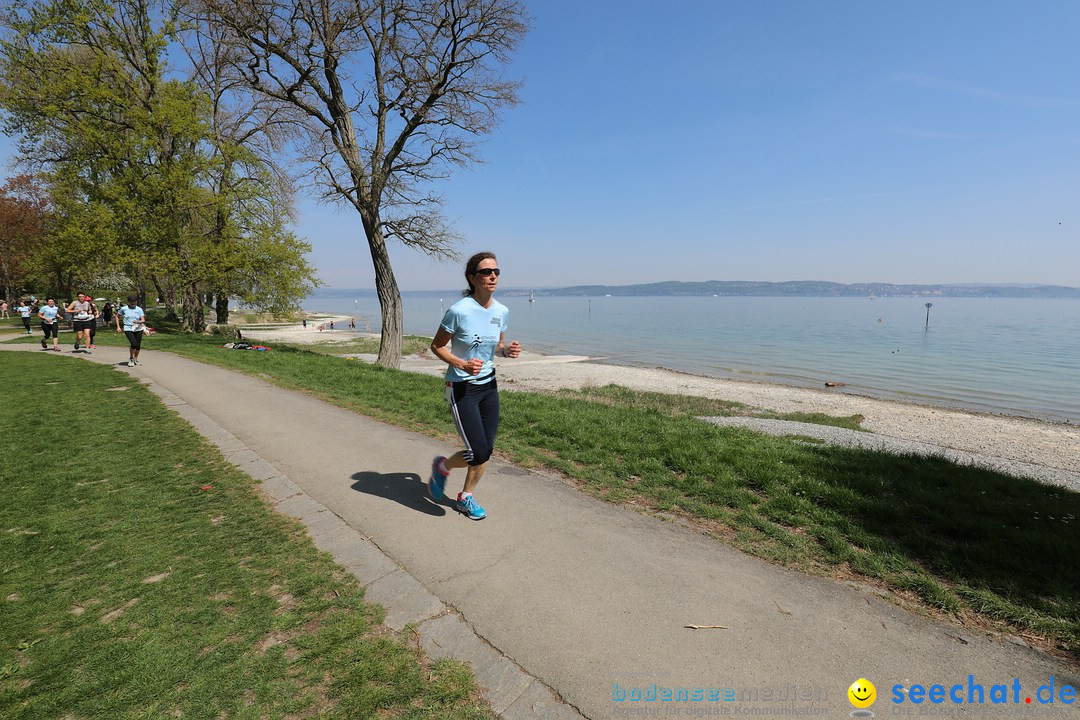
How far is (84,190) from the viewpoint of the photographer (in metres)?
20.9

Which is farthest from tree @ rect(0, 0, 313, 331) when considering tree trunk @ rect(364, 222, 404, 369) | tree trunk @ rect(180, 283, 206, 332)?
tree trunk @ rect(364, 222, 404, 369)

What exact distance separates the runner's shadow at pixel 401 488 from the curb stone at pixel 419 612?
1.88 ft

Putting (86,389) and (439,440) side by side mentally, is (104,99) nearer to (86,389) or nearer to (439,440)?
(86,389)

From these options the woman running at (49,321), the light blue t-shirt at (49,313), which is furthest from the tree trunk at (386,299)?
the light blue t-shirt at (49,313)

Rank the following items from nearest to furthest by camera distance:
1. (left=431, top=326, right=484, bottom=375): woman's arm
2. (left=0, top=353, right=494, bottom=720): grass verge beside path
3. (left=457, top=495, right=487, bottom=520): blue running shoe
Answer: (left=0, top=353, right=494, bottom=720): grass verge beside path → (left=431, top=326, right=484, bottom=375): woman's arm → (left=457, top=495, right=487, bottom=520): blue running shoe

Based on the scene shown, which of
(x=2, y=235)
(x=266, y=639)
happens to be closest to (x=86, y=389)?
(x=266, y=639)

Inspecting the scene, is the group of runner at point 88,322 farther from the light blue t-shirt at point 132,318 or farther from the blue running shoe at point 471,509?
the blue running shoe at point 471,509

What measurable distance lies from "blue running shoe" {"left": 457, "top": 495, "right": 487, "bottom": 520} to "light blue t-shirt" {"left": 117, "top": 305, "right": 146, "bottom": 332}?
517 inches

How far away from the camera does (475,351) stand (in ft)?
13.3

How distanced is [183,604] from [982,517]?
235 inches

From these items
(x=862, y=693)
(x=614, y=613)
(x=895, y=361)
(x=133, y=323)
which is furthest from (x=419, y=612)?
(x=895, y=361)

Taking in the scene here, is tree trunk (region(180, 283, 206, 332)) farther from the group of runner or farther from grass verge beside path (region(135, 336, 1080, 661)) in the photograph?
grass verge beside path (region(135, 336, 1080, 661))

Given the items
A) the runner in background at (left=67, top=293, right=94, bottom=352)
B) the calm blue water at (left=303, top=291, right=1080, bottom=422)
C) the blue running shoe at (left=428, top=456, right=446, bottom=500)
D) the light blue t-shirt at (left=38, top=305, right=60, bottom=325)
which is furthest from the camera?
the calm blue water at (left=303, top=291, right=1080, bottom=422)

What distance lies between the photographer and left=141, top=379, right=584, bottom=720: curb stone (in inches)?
91.0
